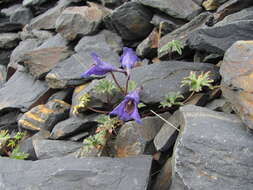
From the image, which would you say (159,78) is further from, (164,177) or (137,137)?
(164,177)

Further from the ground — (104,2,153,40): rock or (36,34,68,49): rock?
(104,2,153,40): rock

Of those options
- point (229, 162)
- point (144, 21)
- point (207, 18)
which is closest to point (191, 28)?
point (207, 18)

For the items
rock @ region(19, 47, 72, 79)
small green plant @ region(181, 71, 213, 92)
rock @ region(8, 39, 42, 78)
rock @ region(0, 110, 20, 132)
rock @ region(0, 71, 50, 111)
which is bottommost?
rock @ region(8, 39, 42, 78)

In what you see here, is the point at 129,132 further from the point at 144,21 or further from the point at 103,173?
the point at 144,21

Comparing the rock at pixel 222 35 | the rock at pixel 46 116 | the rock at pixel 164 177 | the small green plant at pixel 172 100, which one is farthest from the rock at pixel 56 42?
the rock at pixel 164 177

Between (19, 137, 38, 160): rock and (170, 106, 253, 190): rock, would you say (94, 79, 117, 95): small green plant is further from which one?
(170, 106, 253, 190): rock

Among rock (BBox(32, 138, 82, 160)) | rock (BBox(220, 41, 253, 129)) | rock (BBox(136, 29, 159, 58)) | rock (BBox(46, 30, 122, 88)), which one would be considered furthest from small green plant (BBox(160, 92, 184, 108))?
rock (BBox(46, 30, 122, 88))
